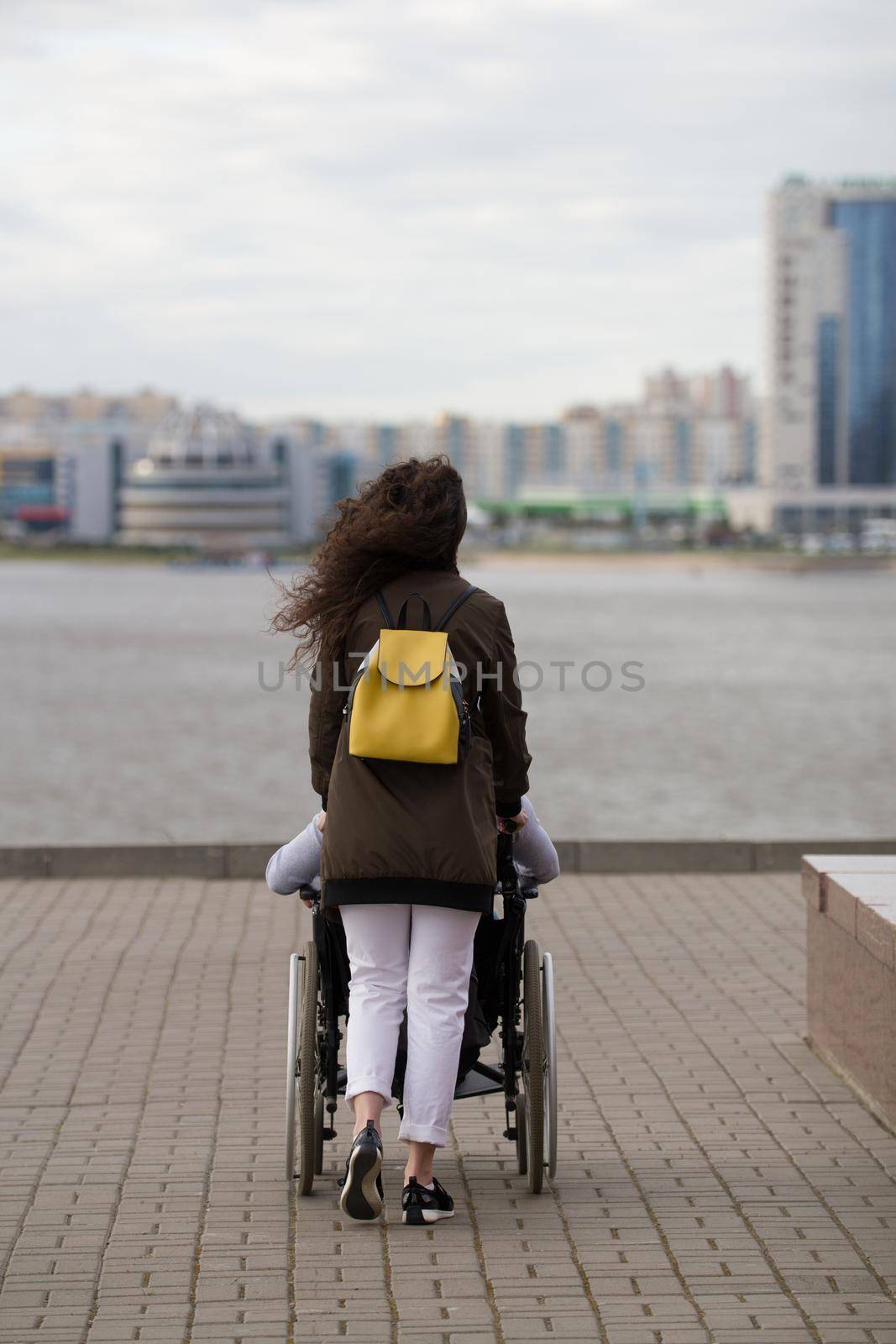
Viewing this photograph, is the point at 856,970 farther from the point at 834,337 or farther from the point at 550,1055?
the point at 834,337

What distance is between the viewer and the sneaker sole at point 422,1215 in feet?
13.9

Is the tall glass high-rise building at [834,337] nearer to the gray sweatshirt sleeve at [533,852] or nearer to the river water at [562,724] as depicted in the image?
the river water at [562,724]

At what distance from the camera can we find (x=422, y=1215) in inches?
167

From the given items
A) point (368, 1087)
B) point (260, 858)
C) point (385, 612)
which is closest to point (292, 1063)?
point (368, 1087)

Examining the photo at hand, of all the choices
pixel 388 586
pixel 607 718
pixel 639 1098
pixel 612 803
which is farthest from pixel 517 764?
pixel 607 718

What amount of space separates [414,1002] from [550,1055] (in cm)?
41

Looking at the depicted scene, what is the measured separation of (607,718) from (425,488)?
3742 cm

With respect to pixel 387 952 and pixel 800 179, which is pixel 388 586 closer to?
pixel 387 952

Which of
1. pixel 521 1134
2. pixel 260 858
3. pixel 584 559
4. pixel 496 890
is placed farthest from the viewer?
pixel 584 559

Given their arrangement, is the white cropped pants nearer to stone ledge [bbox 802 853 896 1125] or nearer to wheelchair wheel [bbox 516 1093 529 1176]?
wheelchair wheel [bbox 516 1093 529 1176]

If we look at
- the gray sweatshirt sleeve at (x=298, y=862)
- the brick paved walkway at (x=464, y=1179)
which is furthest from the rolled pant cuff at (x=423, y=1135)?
the gray sweatshirt sleeve at (x=298, y=862)

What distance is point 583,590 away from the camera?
117 m

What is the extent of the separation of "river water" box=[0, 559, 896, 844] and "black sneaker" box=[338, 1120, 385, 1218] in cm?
350

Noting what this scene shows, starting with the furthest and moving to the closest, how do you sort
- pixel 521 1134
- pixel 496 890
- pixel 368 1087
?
1. pixel 521 1134
2. pixel 496 890
3. pixel 368 1087
